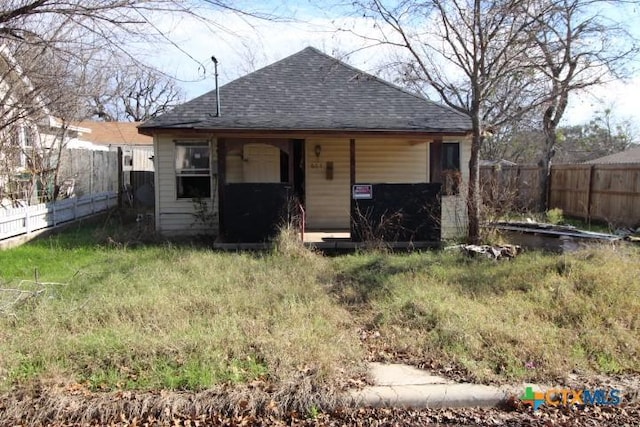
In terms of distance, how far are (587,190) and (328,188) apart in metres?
9.96

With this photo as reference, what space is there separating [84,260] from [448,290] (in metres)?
6.14

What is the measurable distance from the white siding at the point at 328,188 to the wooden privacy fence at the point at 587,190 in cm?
344

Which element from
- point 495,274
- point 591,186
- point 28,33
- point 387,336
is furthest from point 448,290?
point 591,186

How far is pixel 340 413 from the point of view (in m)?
3.46

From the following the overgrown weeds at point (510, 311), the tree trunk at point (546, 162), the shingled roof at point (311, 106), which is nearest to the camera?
the overgrown weeds at point (510, 311)

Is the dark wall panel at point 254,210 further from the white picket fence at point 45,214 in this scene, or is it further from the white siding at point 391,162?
the white picket fence at point 45,214

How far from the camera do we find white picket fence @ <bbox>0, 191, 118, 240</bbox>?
379 inches

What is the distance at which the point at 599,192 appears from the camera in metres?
15.6

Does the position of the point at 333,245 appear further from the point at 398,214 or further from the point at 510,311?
the point at 510,311

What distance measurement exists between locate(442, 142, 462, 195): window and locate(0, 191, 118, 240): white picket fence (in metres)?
9.85

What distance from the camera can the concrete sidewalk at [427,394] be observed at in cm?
359

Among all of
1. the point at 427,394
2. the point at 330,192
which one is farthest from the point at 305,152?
the point at 427,394

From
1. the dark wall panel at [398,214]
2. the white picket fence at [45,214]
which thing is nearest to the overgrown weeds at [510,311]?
the dark wall panel at [398,214]

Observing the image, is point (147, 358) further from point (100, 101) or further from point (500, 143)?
point (500, 143)
